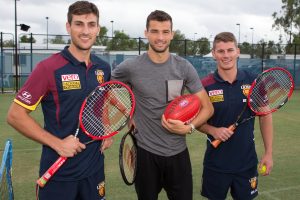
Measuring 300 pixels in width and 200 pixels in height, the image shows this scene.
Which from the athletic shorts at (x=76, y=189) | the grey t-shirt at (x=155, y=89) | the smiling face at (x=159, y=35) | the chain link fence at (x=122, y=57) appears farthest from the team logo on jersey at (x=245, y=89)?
the chain link fence at (x=122, y=57)

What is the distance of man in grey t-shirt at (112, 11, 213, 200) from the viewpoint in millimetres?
3625

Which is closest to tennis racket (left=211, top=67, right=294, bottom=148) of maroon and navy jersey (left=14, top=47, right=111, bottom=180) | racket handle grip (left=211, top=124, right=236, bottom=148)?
racket handle grip (left=211, top=124, right=236, bottom=148)

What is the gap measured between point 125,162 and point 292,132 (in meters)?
7.26

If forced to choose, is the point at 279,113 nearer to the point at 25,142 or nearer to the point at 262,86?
the point at 25,142

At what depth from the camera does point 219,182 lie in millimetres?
3871

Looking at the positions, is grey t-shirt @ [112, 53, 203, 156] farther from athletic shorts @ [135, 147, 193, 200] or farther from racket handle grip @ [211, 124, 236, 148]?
racket handle grip @ [211, 124, 236, 148]

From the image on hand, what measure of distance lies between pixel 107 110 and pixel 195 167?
3.65m

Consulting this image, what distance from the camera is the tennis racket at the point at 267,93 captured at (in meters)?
3.89

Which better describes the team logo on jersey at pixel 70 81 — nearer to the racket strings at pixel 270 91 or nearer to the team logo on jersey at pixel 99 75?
the team logo on jersey at pixel 99 75

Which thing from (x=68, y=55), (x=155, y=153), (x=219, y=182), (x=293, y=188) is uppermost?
(x=68, y=55)

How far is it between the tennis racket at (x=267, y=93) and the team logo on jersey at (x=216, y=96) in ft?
0.84

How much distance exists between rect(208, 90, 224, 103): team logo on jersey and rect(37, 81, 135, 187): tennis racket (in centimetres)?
84

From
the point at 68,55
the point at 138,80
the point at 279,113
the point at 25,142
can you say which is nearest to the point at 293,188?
the point at 138,80

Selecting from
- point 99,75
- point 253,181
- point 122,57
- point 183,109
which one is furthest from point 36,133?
point 122,57
